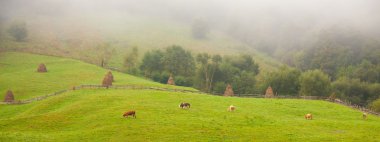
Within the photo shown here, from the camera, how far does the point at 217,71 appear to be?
119 meters

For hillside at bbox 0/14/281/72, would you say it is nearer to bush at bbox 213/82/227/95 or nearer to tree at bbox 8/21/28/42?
tree at bbox 8/21/28/42

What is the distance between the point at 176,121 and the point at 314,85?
6710 centimetres

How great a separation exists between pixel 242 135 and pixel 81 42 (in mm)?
125967

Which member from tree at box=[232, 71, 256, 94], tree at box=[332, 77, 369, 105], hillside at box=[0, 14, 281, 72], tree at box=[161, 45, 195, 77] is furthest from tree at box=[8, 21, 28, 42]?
tree at box=[332, 77, 369, 105]

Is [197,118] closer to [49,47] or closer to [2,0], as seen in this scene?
[49,47]

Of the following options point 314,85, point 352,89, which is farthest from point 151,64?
point 352,89

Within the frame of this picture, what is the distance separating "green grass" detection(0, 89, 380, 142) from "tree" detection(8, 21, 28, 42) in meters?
84.0

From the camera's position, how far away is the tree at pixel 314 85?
101 m

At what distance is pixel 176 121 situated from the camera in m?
45.2

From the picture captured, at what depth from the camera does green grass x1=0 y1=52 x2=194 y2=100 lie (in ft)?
272

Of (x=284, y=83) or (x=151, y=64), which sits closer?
(x=284, y=83)

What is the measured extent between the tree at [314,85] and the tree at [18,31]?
329 feet

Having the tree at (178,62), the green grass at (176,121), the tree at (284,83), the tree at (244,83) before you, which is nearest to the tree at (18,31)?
the tree at (178,62)

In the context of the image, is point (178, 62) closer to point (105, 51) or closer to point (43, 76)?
point (105, 51)
